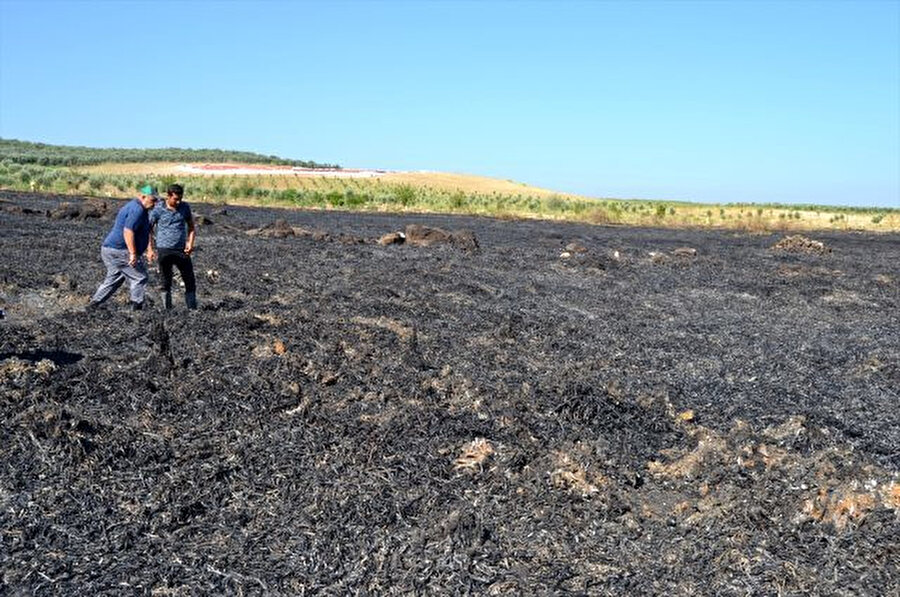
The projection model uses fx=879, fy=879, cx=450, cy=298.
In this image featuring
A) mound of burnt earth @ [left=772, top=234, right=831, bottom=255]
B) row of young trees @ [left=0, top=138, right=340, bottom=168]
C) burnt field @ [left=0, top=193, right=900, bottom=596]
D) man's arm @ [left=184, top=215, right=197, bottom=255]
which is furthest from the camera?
row of young trees @ [left=0, top=138, right=340, bottom=168]

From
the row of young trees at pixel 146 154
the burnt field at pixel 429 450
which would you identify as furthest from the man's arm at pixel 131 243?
the row of young trees at pixel 146 154

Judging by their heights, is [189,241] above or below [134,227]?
below

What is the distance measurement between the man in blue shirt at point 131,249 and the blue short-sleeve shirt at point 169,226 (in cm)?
13

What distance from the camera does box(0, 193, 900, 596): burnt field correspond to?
182 inches

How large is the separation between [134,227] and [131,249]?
271mm

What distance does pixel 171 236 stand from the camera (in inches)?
401

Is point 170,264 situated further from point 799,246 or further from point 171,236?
point 799,246

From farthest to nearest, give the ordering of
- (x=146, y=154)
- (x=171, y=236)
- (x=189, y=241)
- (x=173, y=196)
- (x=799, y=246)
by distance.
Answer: (x=146, y=154) → (x=799, y=246) → (x=189, y=241) → (x=171, y=236) → (x=173, y=196)

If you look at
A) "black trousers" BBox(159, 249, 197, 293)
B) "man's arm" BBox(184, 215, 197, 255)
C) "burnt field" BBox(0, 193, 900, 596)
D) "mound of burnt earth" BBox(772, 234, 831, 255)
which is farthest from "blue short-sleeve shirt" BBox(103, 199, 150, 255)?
"mound of burnt earth" BBox(772, 234, 831, 255)

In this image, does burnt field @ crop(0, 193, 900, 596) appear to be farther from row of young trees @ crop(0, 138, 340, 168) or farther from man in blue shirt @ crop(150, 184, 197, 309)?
row of young trees @ crop(0, 138, 340, 168)

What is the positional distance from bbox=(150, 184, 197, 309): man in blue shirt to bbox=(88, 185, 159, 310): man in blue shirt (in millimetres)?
131

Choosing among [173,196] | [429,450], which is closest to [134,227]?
[173,196]

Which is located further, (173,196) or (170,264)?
(170,264)

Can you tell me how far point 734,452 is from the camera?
20.5 feet
